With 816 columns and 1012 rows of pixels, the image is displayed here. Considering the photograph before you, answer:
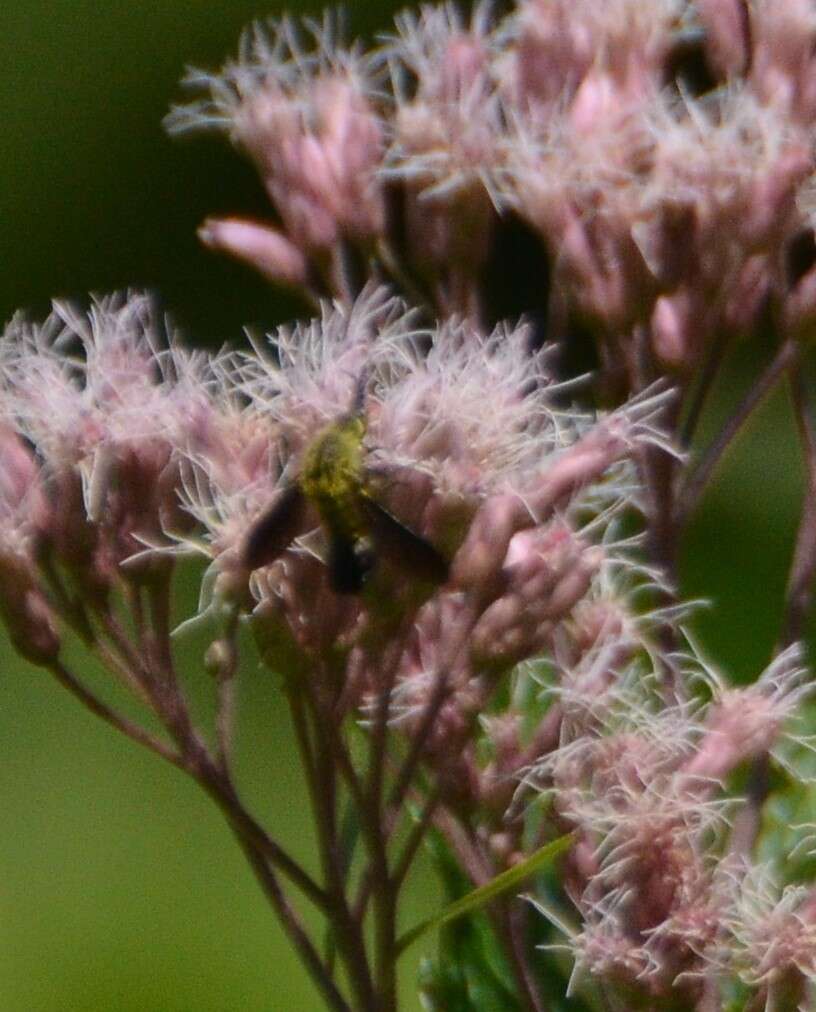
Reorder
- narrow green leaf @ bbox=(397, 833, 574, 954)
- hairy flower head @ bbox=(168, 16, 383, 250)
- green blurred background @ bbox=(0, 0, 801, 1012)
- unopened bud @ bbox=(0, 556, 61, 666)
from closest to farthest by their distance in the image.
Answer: narrow green leaf @ bbox=(397, 833, 574, 954), unopened bud @ bbox=(0, 556, 61, 666), hairy flower head @ bbox=(168, 16, 383, 250), green blurred background @ bbox=(0, 0, 801, 1012)

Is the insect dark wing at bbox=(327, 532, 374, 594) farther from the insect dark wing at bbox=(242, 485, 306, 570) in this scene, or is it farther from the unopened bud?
the unopened bud

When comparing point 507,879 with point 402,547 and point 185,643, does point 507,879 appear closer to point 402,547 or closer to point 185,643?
point 402,547

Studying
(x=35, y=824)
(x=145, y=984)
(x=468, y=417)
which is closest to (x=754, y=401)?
(x=468, y=417)

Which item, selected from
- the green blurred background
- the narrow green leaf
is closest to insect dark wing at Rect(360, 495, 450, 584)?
the narrow green leaf

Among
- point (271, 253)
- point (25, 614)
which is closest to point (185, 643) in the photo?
point (271, 253)

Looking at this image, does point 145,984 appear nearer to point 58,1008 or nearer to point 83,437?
point 58,1008

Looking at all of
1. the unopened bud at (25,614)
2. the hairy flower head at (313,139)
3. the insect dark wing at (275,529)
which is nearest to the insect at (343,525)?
the insect dark wing at (275,529)

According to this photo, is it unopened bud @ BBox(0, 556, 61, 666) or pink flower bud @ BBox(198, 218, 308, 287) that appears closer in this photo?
unopened bud @ BBox(0, 556, 61, 666)
